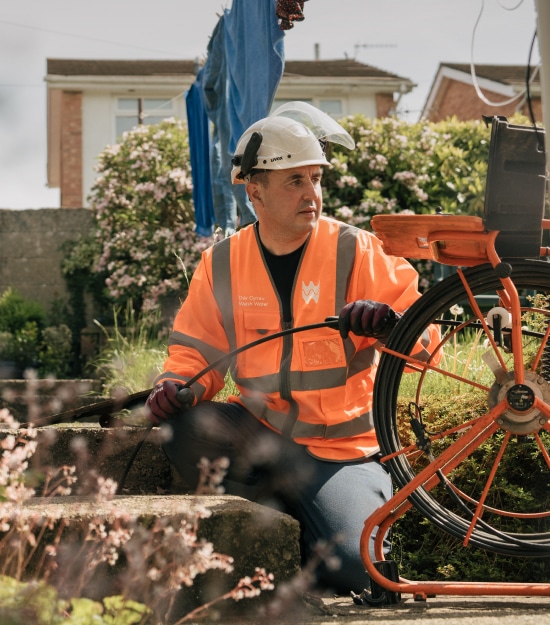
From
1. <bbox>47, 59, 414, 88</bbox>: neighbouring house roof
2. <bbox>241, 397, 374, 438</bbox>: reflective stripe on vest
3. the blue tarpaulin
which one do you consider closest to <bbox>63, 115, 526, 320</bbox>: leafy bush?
the blue tarpaulin

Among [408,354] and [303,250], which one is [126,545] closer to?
[408,354]

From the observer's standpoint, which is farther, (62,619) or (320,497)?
(320,497)

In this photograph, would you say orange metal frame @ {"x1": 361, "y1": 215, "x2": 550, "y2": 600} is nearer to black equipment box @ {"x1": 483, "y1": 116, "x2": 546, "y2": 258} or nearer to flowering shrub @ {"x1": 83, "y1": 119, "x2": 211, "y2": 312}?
black equipment box @ {"x1": 483, "y1": 116, "x2": 546, "y2": 258}

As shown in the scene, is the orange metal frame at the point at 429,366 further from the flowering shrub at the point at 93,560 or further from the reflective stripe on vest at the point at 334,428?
the reflective stripe on vest at the point at 334,428

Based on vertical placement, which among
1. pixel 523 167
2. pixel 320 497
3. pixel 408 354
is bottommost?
pixel 320 497

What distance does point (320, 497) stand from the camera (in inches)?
125

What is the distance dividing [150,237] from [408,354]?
8.82 metres

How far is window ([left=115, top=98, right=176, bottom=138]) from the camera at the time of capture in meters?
23.2

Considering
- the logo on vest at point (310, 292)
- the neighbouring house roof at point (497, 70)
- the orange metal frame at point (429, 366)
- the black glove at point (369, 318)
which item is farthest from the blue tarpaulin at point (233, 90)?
the neighbouring house roof at point (497, 70)

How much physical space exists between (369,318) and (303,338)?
19.8 inches

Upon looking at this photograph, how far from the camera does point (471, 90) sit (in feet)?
78.5

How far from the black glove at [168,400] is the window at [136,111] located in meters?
20.3

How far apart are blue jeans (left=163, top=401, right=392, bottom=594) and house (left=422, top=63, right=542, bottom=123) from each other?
62.2 feet

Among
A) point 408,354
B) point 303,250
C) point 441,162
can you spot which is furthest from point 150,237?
point 408,354
